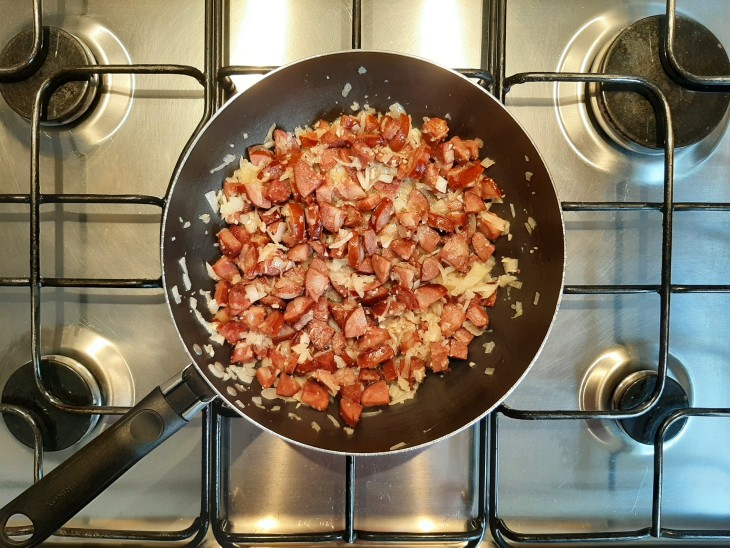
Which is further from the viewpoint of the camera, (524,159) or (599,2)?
→ (599,2)

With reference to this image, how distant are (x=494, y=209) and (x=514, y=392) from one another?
336 mm

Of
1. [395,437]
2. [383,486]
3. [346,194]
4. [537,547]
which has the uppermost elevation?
[346,194]

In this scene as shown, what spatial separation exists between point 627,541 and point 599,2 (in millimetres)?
976

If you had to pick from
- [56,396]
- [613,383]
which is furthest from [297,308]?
[613,383]

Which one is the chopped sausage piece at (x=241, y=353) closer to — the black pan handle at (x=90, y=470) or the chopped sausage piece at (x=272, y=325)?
the chopped sausage piece at (x=272, y=325)

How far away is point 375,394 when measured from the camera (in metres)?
0.94

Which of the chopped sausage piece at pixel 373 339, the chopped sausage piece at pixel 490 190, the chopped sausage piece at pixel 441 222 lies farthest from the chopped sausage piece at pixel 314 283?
the chopped sausage piece at pixel 490 190

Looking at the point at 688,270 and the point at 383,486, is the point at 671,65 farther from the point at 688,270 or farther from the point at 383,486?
the point at 383,486

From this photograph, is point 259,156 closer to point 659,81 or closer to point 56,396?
point 56,396

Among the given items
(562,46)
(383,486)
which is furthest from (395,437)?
(562,46)

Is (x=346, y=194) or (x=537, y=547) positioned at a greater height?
(x=346, y=194)

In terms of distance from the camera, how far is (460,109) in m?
0.93

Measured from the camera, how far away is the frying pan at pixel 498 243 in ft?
2.84

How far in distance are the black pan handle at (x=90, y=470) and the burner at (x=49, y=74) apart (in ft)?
1.78
